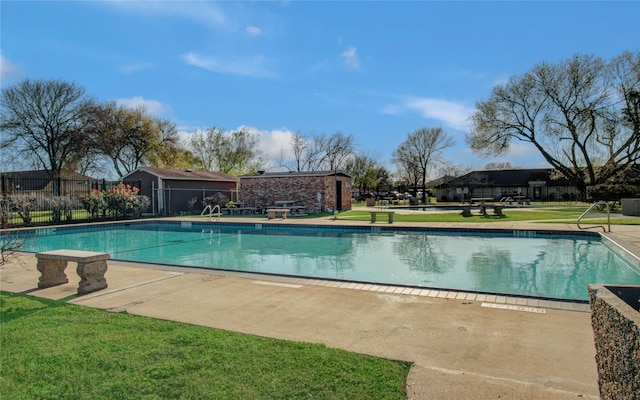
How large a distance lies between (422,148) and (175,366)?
4370cm

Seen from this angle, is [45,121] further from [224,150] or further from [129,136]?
[224,150]

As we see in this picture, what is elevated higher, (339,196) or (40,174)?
(40,174)

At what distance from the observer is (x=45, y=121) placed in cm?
2700

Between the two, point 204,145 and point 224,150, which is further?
point 224,150

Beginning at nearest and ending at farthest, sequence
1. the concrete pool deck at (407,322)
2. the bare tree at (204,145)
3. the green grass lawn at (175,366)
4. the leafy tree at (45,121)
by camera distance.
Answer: the green grass lawn at (175,366) → the concrete pool deck at (407,322) → the leafy tree at (45,121) → the bare tree at (204,145)

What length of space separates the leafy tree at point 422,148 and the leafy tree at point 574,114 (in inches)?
427

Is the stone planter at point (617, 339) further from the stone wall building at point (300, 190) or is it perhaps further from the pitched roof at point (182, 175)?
the pitched roof at point (182, 175)

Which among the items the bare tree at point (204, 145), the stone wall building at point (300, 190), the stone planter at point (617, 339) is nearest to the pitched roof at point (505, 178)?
the stone wall building at point (300, 190)

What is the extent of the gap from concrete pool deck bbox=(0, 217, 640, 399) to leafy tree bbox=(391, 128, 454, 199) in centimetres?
3802

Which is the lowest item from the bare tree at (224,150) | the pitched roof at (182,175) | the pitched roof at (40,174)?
the pitched roof at (182,175)

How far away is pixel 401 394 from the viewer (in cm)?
251

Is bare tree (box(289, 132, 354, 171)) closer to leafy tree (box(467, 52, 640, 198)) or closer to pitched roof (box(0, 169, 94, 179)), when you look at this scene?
leafy tree (box(467, 52, 640, 198))

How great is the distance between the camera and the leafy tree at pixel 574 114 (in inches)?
1059

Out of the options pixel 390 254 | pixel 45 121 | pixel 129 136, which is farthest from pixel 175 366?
pixel 129 136
